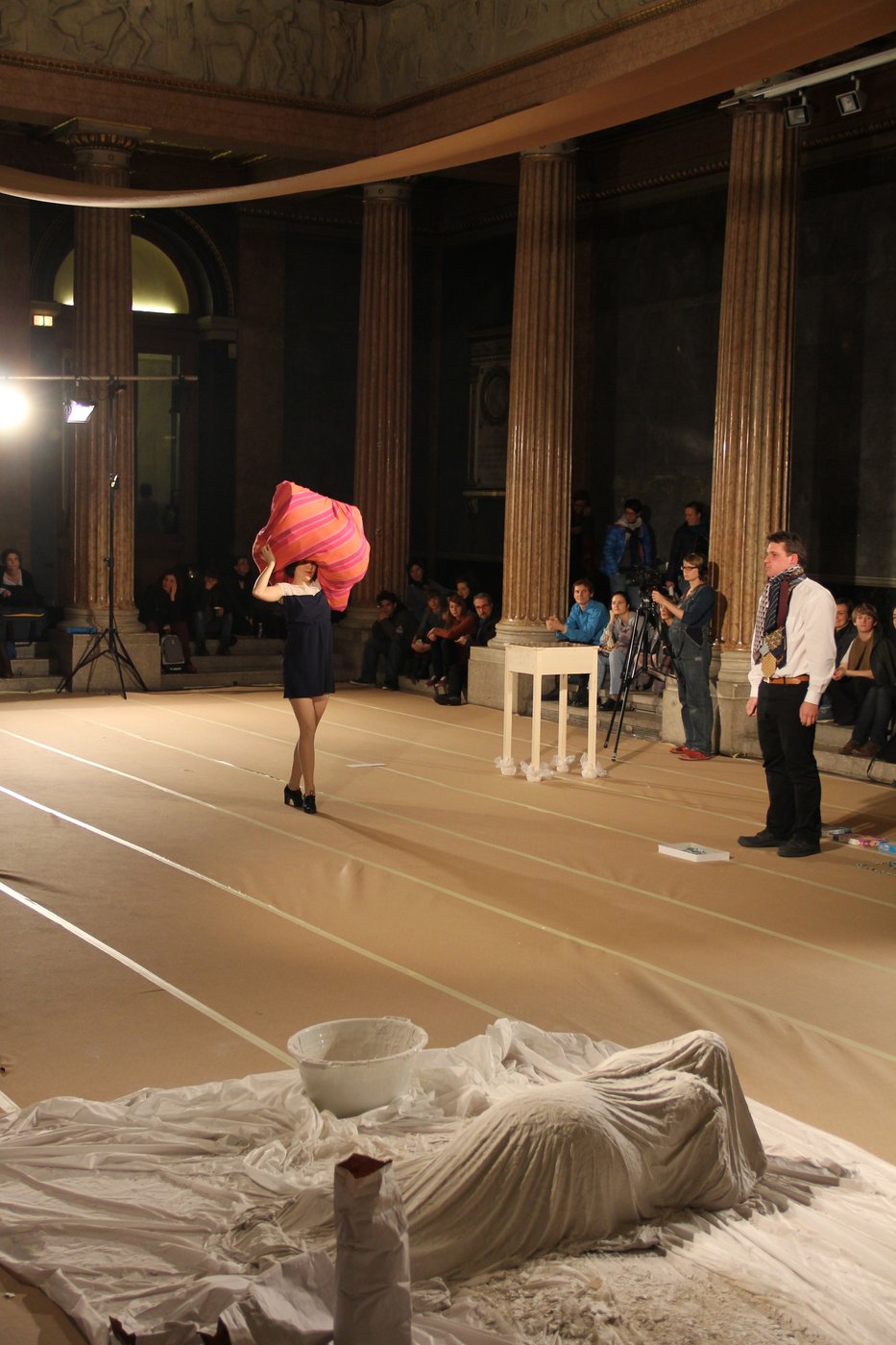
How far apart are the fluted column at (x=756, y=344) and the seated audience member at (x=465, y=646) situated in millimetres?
3473

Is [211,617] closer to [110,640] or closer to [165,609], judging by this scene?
[165,609]

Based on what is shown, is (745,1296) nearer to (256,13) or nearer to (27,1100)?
(27,1100)

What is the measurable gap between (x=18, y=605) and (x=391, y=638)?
3.95 m

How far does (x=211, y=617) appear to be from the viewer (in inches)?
673

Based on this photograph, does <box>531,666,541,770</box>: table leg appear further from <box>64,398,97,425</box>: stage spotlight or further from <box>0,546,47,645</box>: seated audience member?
<box>0,546,47,645</box>: seated audience member

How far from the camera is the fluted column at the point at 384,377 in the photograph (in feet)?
54.2

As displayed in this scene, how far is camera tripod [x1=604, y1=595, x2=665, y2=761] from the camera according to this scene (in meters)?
12.5

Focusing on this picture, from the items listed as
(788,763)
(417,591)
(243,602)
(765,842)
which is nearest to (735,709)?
(765,842)

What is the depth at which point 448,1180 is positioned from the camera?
3541 millimetres

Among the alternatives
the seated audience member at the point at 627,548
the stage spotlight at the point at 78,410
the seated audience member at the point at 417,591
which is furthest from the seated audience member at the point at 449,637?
the stage spotlight at the point at 78,410

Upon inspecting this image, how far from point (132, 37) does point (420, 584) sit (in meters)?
6.30

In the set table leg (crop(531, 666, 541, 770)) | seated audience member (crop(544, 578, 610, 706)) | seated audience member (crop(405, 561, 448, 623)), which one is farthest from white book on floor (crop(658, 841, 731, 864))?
seated audience member (crop(405, 561, 448, 623))

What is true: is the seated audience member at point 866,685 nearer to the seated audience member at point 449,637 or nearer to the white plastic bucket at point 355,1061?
the seated audience member at point 449,637

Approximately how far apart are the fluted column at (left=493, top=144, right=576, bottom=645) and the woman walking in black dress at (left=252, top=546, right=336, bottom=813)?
5.52 m
